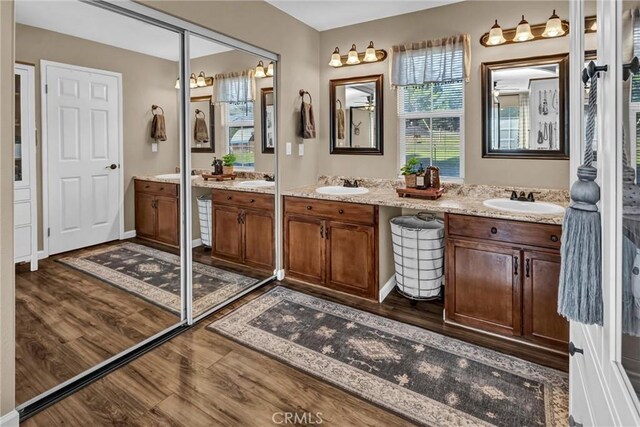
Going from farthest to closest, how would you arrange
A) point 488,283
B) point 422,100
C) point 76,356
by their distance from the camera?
point 422,100 < point 488,283 < point 76,356

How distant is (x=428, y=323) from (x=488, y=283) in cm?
54

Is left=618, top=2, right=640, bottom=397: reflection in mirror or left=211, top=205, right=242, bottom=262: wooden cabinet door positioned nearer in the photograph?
left=618, top=2, right=640, bottom=397: reflection in mirror

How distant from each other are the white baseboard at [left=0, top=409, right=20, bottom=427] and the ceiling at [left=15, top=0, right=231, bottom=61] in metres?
1.85

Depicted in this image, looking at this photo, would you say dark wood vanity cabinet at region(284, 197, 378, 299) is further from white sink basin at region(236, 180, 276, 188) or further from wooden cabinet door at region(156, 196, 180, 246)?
wooden cabinet door at region(156, 196, 180, 246)

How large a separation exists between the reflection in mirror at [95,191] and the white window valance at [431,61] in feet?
6.29

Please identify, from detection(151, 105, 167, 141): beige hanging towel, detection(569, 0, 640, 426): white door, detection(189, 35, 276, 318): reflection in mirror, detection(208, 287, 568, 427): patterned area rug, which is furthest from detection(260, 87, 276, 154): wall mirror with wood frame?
detection(569, 0, 640, 426): white door

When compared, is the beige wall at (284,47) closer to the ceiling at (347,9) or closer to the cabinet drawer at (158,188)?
the ceiling at (347,9)

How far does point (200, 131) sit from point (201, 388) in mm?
1737

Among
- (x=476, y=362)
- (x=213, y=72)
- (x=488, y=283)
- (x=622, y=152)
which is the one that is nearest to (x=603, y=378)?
(x=622, y=152)

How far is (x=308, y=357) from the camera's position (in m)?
2.33

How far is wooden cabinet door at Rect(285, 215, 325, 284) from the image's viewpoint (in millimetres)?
3391

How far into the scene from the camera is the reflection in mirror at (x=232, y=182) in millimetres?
2844

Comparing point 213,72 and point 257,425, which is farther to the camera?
point 213,72

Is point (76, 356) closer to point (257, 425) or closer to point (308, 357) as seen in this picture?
point (257, 425)
